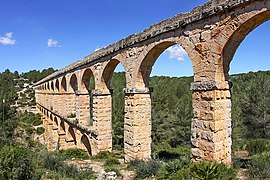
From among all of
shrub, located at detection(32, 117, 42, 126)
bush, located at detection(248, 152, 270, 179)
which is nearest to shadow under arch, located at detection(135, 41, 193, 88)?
bush, located at detection(248, 152, 270, 179)

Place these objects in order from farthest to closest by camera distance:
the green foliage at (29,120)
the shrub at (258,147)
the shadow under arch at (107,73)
Result: the green foliage at (29,120)
the shrub at (258,147)
the shadow under arch at (107,73)

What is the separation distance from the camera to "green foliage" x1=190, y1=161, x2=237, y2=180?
15.3 ft

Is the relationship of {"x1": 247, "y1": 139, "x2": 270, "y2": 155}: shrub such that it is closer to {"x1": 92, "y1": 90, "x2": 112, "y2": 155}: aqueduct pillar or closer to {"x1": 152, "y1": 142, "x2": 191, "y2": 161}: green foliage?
{"x1": 152, "y1": 142, "x2": 191, "y2": 161}: green foliage

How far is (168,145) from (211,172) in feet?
54.5

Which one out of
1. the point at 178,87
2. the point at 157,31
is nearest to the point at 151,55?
the point at 157,31

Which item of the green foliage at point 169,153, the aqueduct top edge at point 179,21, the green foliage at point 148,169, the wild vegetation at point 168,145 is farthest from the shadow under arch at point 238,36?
the green foliage at point 169,153

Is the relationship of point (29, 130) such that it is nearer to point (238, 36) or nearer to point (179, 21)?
point (179, 21)

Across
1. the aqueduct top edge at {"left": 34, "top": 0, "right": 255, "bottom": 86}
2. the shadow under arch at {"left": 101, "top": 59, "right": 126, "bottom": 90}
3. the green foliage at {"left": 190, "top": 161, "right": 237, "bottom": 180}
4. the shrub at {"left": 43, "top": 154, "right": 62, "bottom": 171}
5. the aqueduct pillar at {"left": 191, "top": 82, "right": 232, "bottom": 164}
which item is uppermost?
the aqueduct top edge at {"left": 34, "top": 0, "right": 255, "bottom": 86}

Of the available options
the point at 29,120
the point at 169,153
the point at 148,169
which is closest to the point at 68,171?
the point at 148,169

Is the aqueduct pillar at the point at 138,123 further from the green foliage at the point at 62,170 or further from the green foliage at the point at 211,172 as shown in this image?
the green foliage at the point at 211,172

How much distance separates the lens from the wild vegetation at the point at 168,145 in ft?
19.1

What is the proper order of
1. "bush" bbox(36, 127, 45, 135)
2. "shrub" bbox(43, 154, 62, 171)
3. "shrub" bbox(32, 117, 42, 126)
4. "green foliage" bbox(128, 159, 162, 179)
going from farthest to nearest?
"shrub" bbox(32, 117, 42, 126)
"bush" bbox(36, 127, 45, 135)
"shrub" bbox(43, 154, 62, 171)
"green foliage" bbox(128, 159, 162, 179)

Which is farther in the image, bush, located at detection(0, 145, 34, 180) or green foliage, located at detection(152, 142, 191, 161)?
green foliage, located at detection(152, 142, 191, 161)

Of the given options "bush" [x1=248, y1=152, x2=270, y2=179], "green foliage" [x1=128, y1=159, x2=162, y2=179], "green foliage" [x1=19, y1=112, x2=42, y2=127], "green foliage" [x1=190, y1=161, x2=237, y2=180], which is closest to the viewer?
"green foliage" [x1=190, y1=161, x2=237, y2=180]
